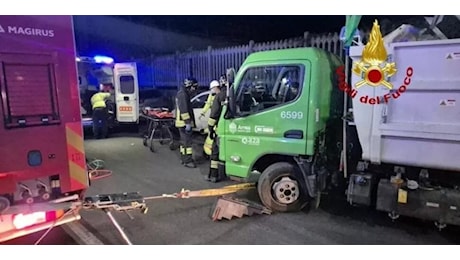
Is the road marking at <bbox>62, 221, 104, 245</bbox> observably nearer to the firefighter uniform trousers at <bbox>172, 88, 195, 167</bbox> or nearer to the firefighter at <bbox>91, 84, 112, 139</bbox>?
→ the firefighter at <bbox>91, 84, 112, 139</bbox>

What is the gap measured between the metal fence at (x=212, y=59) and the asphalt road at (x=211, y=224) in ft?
2.11

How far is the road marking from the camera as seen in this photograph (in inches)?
79.0

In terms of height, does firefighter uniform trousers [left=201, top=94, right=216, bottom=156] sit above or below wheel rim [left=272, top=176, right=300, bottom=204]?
above

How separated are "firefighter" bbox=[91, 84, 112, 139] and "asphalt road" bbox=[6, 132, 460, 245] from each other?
7 cm

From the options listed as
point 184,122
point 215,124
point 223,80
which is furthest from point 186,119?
point 223,80

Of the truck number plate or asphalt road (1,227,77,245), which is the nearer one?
asphalt road (1,227,77,245)

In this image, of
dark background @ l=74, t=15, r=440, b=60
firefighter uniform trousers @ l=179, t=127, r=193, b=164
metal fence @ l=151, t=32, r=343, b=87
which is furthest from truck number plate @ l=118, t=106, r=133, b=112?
firefighter uniform trousers @ l=179, t=127, r=193, b=164

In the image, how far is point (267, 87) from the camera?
2422 mm

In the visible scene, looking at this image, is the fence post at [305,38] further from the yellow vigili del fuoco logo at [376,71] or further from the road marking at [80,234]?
the road marking at [80,234]

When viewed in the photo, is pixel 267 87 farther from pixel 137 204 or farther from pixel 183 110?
pixel 137 204

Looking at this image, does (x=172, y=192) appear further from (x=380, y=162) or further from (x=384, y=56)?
(x=384, y=56)

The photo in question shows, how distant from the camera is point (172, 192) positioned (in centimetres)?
251

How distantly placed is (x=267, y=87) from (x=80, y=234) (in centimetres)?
156
